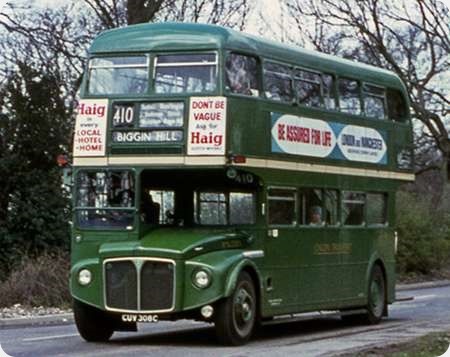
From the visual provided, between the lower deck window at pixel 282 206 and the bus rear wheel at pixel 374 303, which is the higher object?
the lower deck window at pixel 282 206

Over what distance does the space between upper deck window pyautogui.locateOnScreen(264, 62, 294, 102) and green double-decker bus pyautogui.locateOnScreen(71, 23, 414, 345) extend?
0.10ft

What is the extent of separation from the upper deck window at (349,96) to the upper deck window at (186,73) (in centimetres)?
415

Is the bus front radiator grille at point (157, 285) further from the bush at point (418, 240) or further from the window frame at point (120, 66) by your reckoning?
the bush at point (418, 240)

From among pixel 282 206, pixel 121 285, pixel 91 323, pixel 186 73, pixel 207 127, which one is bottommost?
pixel 91 323

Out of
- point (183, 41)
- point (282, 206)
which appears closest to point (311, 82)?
point (282, 206)

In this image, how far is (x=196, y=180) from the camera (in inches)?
780

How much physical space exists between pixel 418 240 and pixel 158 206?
27691 mm

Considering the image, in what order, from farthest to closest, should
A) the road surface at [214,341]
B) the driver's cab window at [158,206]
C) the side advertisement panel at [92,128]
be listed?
the driver's cab window at [158,206]
the side advertisement panel at [92,128]
the road surface at [214,341]

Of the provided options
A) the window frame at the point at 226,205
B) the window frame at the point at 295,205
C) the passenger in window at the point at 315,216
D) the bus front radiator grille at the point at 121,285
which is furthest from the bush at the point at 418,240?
the bus front radiator grille at the point at 121,285

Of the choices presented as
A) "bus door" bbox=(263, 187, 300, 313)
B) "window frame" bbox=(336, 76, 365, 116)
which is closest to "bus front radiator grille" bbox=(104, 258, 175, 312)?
"bus door" bbox=(263, 187, 300, 313)

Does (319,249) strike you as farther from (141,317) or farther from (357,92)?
(141,317)

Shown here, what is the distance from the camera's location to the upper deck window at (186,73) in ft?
61.2

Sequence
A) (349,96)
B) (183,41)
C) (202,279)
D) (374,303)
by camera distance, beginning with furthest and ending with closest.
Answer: (374,303)
(349,96)
(183,41)
(202,279)

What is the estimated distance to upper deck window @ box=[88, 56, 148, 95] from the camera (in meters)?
19.0
